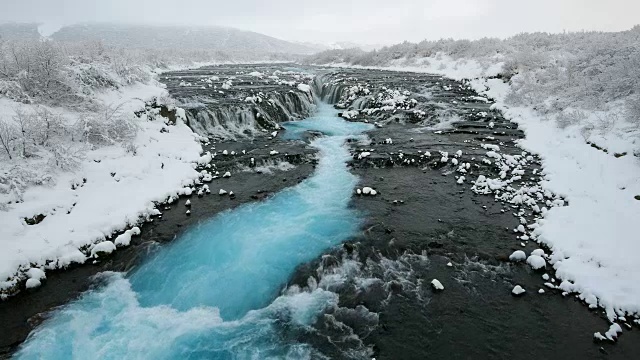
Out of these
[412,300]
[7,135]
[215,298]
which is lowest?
[215,298]

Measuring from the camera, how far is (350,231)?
9.79 m

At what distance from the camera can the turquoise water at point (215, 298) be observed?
6.32m

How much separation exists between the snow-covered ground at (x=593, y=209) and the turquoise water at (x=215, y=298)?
17.5 ft

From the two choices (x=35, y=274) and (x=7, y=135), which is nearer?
(x=35, y=274)

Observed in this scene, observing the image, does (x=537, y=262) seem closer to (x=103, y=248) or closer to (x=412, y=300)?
(x=412, y=300)

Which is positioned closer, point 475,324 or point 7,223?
point 475,324

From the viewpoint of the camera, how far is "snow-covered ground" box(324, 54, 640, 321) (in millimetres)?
7266

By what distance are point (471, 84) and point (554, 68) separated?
765cm

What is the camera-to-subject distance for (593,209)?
383 inches

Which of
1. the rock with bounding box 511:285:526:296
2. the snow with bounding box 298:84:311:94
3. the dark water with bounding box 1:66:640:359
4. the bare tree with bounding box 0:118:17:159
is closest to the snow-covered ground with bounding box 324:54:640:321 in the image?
the dark water with bounding box 1:66:640:359

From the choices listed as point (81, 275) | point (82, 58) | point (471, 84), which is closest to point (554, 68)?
point (471, 84)

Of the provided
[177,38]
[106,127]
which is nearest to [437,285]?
[106,127]

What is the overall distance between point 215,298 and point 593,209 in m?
10.6

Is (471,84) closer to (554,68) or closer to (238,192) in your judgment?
(554,68)
